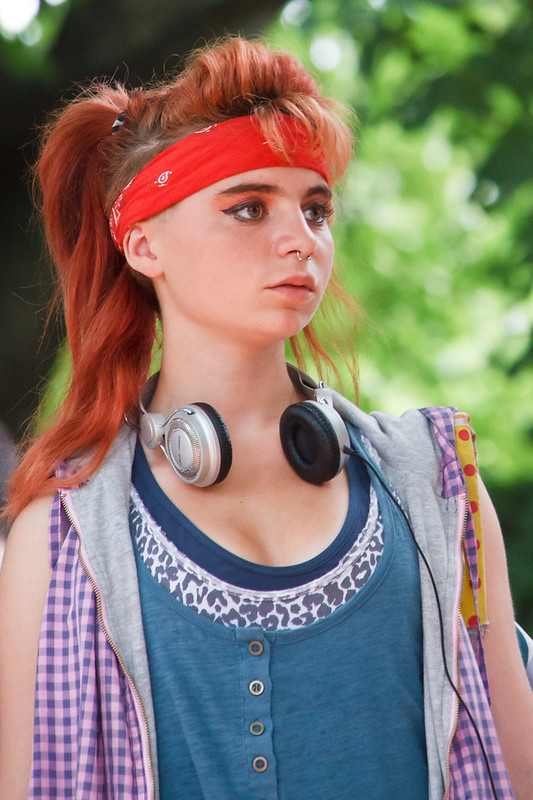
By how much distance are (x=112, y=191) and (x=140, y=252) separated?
0.21 meters

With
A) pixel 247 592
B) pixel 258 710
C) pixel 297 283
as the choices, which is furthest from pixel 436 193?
pixel 258 710

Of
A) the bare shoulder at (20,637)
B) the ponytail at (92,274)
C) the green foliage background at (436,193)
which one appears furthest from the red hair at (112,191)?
the green foliage background at (436,193)

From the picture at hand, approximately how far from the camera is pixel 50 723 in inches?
72.9

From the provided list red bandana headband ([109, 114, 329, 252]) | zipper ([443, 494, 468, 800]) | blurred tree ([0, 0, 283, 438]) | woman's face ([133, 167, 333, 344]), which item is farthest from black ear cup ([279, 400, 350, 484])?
blurred tree ([0, 0, 283, 438])

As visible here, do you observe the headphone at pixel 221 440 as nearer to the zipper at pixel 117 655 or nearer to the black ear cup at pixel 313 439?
the black ear cup at pixel 313 439

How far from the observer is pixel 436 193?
23.5 feet

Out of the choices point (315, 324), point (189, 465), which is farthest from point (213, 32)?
point (189, 465)

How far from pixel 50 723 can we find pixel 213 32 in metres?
2.06

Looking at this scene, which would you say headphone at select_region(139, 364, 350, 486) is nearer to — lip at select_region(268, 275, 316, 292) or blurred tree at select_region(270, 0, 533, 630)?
lip at select_region(268, 275, 316, 292)

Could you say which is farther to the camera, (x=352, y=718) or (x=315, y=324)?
(x=315, y=324)

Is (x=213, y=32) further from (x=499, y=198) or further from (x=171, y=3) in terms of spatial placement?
(x=499, y=198)

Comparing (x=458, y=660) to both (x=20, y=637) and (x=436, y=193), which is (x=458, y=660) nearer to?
(x=20, y=637)

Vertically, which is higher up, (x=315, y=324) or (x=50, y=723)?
(x=315, y=324)

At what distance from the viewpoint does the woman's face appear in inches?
78.0
